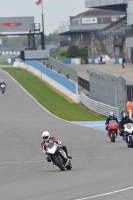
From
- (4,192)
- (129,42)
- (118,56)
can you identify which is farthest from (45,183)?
(118,56)

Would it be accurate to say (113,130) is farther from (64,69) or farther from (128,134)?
(64,69)

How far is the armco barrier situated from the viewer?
50531mm

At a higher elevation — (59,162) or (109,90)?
(59,162)

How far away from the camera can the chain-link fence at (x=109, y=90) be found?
126 feet

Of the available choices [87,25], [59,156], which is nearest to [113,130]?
[59,156]

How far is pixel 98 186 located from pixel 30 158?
822 cm

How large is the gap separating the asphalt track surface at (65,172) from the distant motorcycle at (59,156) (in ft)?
0.59

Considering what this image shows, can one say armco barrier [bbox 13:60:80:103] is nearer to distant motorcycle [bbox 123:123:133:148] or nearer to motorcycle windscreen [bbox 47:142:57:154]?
distant motorcycle [bbox 123:123:133:148]

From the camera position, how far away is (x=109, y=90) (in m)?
41.4

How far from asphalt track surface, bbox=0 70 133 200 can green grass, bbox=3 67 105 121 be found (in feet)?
18.4

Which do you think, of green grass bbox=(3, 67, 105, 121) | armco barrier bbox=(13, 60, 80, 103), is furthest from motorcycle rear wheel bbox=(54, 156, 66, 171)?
armco barrier bbox=(13, 60, 80, 103)

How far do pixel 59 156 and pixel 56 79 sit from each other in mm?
43315

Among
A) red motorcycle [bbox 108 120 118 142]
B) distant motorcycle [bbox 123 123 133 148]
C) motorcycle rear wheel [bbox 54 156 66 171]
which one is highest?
motorcycle rear wheel [bbox 54 156 66 171]

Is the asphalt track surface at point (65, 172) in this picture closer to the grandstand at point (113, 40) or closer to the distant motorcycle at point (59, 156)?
the distant motorcycle at point (59, 156)
